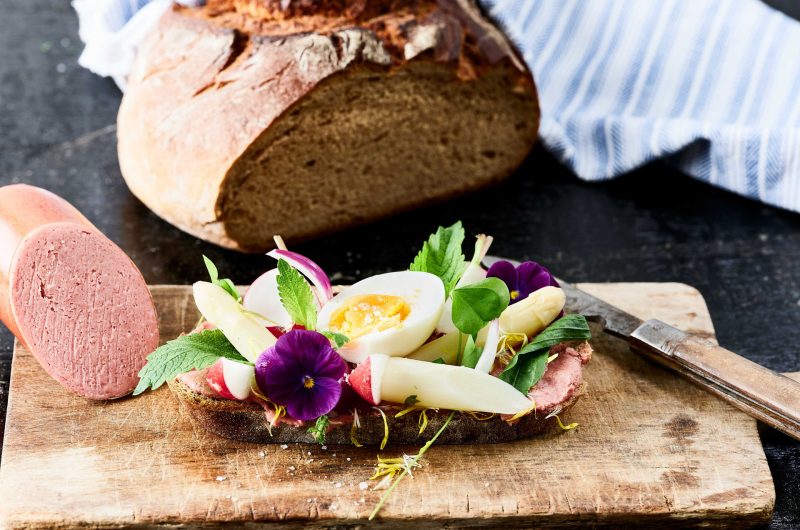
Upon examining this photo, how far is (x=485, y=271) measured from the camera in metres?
3.36

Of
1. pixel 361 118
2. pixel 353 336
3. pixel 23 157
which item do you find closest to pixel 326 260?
pixel 361 118

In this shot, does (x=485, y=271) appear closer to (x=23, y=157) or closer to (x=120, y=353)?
(x=120, y=353)

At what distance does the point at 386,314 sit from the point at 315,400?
0.36 metres

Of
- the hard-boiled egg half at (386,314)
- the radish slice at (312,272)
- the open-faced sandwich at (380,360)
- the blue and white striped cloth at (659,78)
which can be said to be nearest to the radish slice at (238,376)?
the open-faced sandwich at (380,360)

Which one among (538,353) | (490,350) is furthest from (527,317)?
(490,350)

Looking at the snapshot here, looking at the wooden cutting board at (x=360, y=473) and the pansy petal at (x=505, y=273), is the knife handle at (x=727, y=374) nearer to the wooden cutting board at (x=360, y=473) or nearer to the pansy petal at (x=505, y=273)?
the wooden cutting board at (x=360, y=473)

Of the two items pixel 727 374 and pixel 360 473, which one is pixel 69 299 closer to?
pixel 360 473

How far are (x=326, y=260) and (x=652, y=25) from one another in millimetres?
2185

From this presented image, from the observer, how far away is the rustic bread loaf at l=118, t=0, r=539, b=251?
12.9 ft

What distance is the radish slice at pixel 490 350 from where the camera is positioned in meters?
2.89

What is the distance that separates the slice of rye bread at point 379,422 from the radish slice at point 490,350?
0.15 m

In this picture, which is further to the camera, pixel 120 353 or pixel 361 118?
pixel 361 118

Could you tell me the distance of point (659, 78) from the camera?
4984 millimetres

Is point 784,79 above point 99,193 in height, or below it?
above
